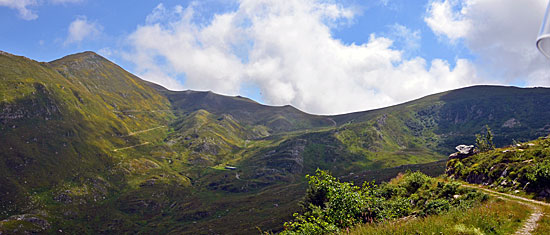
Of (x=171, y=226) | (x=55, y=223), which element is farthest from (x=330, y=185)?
(x=55, y=223)

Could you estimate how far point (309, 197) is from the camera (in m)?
70.9

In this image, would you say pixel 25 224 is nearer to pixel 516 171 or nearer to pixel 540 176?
pixel 516 171

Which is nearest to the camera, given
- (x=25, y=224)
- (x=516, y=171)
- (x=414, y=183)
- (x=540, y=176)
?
(x=540, y=176)

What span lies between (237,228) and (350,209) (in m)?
140

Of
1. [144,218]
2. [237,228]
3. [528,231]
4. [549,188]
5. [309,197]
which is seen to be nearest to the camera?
[528,231]

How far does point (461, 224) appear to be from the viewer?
11055 mm

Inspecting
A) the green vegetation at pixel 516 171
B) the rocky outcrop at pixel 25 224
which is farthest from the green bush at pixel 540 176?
the rocky outcrop at pixel 25 224

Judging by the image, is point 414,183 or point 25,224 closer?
point 414,183

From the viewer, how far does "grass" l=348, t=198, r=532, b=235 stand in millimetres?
10438

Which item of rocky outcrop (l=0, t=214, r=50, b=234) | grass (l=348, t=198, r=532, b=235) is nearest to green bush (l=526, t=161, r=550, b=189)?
grass (l=348, t=198, r=532, b=235)

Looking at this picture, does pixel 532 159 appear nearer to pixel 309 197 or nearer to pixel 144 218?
pixel 309 197

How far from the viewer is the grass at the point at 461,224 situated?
10.4 meters

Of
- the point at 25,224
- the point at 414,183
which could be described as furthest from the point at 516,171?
the point at 25,224

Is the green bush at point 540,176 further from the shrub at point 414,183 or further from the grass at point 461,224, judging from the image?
the shrub at point 414,183
